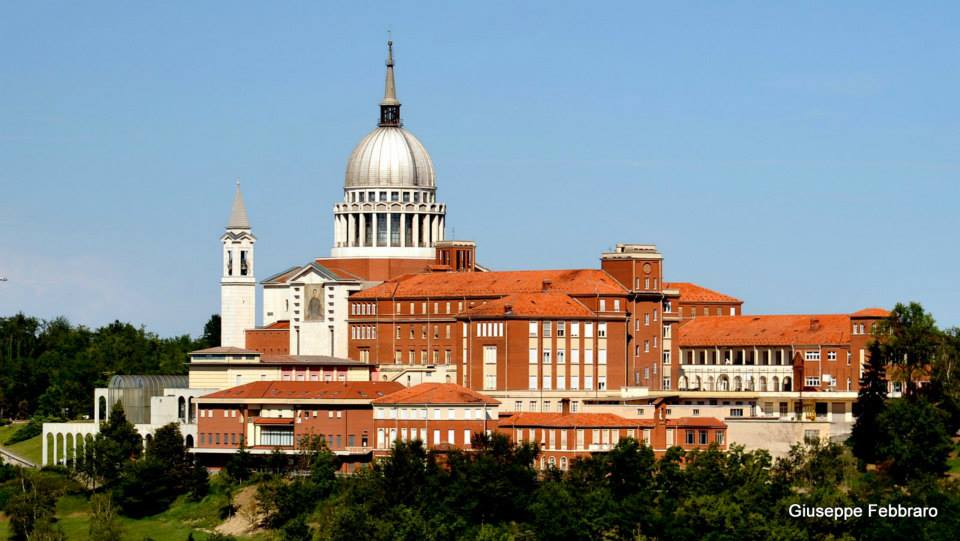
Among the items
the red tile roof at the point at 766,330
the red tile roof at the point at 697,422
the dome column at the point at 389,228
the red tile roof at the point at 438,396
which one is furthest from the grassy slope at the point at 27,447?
the red tile roof at the point at 697,422

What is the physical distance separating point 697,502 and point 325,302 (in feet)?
156

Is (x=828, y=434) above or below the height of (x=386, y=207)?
below

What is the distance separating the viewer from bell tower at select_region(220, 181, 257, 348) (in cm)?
16925

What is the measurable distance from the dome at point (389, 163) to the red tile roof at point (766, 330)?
21.7 m

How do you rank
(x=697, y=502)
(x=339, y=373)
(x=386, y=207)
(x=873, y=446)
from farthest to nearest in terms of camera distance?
(x=386, y=207), (x=339, y=373), (x=873, y=446), (x=697, y=502)

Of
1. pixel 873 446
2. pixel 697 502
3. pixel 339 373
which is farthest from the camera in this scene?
pixel 339 373

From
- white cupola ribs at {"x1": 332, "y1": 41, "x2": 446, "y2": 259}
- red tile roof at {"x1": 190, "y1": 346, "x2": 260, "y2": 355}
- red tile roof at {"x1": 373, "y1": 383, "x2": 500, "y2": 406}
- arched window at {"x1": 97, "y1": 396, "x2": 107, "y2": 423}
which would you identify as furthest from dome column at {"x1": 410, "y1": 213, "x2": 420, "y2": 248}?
red tile roof at {"x1": 373, "y1": 383, "x2": 500, "y2": 406}

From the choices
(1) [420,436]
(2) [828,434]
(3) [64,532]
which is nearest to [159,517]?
(3) [64,532]

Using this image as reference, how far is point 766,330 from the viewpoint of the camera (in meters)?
166

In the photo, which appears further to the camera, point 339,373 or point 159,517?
point 339,373

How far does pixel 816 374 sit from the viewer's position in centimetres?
15938

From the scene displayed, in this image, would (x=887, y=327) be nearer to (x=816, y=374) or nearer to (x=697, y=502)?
(x=816, y=374)

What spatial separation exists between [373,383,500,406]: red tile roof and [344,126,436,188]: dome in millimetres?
30302

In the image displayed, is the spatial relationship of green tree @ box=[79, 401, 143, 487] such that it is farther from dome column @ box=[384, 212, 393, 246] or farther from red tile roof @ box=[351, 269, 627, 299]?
dome column @ box=[384, 212, 393, 246]
